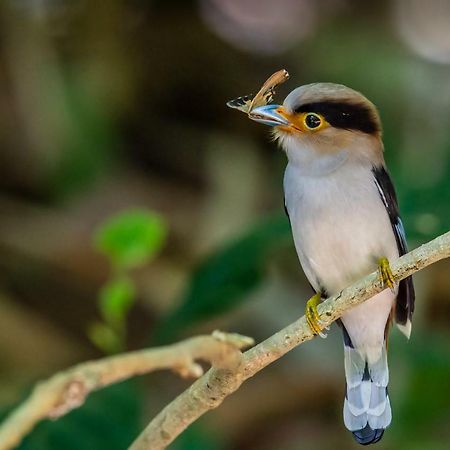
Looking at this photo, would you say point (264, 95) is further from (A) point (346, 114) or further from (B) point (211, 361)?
(B) point (211, 361)

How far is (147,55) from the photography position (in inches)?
114

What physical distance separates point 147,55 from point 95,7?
8.4 inches

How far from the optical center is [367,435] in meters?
1.39

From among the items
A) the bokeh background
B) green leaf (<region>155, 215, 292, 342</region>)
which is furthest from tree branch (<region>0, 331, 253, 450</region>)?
the bokeh background

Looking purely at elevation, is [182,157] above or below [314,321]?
→ above

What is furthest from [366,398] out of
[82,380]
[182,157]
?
[182,157]

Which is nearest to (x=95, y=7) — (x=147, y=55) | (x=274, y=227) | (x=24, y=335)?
(x=147, y=55)

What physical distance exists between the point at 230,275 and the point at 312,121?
0.59 m

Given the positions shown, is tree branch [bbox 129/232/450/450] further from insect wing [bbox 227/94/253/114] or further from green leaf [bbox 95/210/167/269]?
green leaf [bbox 95/210/167/269]

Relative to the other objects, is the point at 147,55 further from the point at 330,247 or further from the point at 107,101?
the point at 330,247

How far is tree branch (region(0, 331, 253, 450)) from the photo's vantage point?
27.5 inches

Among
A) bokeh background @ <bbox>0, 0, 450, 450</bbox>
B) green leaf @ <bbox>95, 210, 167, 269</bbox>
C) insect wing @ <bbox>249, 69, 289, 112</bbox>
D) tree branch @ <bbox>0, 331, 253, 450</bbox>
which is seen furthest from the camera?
bokeh background @ <bbox>0, 0, 450, 450</bbox>

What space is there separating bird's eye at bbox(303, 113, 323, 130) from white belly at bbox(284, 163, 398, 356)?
13cm

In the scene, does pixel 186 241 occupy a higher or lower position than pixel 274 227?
higher
